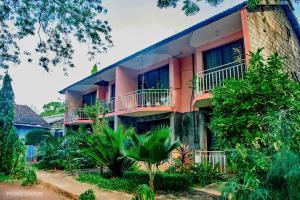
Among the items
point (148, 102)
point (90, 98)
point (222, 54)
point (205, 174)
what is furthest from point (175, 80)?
point (90, 98)

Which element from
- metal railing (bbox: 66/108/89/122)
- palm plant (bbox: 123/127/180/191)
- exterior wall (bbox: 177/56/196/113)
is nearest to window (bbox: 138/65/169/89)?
exterior wall (bbox: 177/56/196/113)

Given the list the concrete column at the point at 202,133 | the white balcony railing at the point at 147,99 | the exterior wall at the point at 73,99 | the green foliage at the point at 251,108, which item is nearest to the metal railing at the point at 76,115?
the exterior wall at the point at 73,99

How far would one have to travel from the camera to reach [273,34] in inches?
513

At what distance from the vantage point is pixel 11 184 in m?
9.70

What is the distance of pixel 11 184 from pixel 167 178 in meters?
6.12

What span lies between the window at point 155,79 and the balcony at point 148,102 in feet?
2.22

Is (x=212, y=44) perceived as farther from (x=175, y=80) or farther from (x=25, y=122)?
(x=25, y=122)

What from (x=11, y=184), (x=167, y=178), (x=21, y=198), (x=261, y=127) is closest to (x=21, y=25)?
(x=21, y=198)

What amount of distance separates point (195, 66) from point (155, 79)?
3.34m

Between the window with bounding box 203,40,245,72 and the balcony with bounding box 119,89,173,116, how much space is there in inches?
110

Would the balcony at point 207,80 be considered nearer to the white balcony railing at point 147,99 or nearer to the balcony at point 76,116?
the white balcony railing at point 147,99

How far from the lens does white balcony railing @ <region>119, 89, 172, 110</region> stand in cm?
1429

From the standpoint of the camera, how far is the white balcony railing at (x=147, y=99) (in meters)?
14.3

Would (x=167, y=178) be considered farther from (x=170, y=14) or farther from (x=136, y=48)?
(x=136, y=48)
